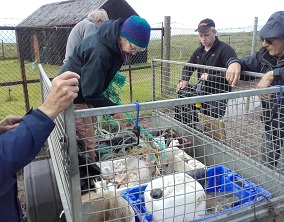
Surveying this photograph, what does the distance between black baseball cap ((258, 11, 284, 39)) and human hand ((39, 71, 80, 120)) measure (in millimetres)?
1954

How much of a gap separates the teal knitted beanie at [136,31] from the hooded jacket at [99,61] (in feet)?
0.34

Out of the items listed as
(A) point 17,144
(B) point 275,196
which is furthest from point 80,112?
(B) point 275,196

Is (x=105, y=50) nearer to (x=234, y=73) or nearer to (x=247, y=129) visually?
(x=234, y=73)

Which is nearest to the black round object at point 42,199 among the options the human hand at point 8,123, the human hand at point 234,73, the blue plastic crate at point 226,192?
the blue plastic crate at point 226,192

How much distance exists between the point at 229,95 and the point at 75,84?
2.91 feet

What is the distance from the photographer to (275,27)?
2543mm

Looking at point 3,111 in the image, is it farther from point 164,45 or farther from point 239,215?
point 239,215

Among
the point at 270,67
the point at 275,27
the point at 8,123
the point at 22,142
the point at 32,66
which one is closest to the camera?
the point at 22,142

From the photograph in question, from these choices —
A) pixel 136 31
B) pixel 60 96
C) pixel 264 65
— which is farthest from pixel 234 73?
pixel 60 96

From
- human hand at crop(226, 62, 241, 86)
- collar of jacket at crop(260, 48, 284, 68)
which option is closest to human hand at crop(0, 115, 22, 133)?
human hand at crop(226, 62, 241, 86)

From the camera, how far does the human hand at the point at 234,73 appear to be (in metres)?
2.85

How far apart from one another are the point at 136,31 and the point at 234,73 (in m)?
1.07

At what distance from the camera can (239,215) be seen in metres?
1.83

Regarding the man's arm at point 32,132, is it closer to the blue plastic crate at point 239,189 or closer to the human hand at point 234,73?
the blue plastic crate at point 239,189
